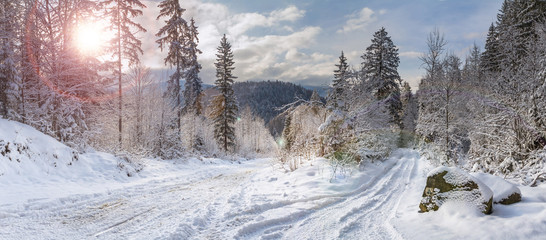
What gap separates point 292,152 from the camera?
38.1 ft

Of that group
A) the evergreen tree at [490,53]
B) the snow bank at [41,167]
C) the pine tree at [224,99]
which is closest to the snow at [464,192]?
the snow bank at [41,167]

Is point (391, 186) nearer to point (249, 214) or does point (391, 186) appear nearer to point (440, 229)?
point (440, 229)

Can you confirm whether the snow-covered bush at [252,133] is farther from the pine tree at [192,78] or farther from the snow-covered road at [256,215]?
the snow-covered road at [256,215]

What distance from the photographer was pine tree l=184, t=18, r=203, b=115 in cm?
2269

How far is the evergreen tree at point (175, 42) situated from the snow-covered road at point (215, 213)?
47.9 ft

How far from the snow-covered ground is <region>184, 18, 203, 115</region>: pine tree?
15269 mm

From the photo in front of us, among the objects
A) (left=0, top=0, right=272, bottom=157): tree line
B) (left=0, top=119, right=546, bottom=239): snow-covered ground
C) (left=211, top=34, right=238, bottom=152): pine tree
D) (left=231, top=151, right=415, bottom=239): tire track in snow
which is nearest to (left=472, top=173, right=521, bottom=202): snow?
(left=0, top=119, right=546, bottom=239): snow-covered ground

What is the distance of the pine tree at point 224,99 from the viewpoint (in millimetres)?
27672

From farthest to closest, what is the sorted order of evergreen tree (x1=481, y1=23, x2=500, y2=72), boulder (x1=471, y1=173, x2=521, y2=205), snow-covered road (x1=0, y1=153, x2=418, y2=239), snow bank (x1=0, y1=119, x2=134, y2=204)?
evergreen tree (x1=481, y1=23, x2=500, y2=72), snow bank (x1=0, y1=119, x2=134, y2=204), boulder (x1=471, y1=173, x2=521, y2=205), snow-covered road (x1=0, y1=153, x2=418, y2=239)

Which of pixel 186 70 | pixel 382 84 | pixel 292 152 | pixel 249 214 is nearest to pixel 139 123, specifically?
pixel 186 70

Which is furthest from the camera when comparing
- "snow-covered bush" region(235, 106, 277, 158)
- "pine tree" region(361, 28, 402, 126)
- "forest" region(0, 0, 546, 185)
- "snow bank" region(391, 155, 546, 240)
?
"snow-covered bush" region(235, 106, 277, 158)

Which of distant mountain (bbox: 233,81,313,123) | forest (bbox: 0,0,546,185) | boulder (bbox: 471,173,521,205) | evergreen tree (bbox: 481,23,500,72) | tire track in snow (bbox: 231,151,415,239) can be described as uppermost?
distant mountain (bbox: 233,81,313,123)

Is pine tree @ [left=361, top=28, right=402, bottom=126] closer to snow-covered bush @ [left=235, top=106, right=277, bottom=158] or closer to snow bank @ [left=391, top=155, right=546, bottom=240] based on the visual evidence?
snow bank @ [left=391, top=155, right=546, bottom=240]

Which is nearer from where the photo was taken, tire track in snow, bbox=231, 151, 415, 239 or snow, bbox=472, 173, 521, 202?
tire track in snow, bbox=231, 151, 415, 239
